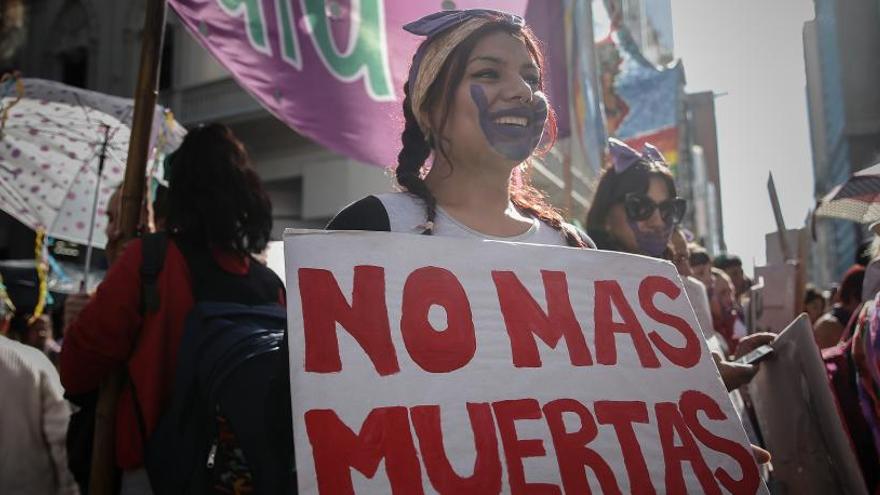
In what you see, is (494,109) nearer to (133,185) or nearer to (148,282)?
(148,282)

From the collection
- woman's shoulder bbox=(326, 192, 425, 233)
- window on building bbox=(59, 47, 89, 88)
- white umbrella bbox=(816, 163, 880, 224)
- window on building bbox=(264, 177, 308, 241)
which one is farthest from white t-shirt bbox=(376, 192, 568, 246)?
window on building bbox=(59, 47, 89, 88)

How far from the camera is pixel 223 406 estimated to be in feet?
4.79

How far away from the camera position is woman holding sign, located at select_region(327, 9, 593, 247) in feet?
4.71

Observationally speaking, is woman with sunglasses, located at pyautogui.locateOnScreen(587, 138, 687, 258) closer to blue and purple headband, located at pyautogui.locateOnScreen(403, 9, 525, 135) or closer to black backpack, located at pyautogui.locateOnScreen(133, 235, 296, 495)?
blue and purple headband, located at pyautogui.locateOnScreen(403, 9, 525, 135)

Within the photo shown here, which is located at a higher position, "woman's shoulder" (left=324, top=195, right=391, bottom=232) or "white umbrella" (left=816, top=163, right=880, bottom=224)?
"white umbrella" (left=816, top=163, right=880, bottom=224)

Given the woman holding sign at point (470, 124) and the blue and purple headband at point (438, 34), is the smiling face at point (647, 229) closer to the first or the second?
the woman holding sign at point (470, 124)

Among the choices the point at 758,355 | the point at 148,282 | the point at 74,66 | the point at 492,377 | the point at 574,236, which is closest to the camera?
the point at 492,377

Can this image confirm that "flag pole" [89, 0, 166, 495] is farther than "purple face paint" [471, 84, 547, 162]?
Result: Yes

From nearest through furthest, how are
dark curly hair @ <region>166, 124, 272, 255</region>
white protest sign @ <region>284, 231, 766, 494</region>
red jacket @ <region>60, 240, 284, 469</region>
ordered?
white protest sign @ <region>284, 231, 766, 494</region>
red jacket @ <region>60, 240, 284, 469</region>
dark curly hair @ <region>166, 124, 272, 255</region>

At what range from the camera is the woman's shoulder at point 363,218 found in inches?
53.5

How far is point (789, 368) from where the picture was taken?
189cm

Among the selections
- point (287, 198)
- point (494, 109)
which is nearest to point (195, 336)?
point (494, 109)

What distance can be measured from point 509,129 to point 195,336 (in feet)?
2.75

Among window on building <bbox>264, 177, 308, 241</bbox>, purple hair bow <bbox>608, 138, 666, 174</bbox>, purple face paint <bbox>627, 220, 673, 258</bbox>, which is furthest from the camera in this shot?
window on building <bbox>264, 177, 308, 241</bbox>
